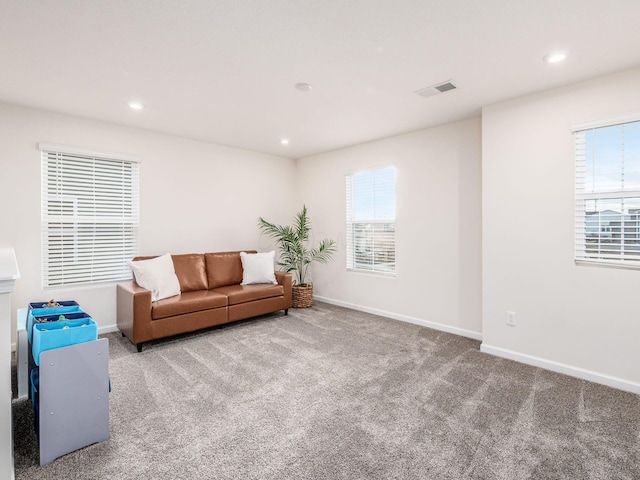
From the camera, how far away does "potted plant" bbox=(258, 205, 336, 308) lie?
515cm

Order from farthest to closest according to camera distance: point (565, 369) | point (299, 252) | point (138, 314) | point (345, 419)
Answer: point (299, 252)
point (138, 314)
point (565, 369)
point (345, 419)

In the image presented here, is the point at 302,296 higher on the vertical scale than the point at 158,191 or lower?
lower

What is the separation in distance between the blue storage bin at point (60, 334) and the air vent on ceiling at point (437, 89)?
3122 mm

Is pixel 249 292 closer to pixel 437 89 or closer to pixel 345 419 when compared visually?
pixel 345 419

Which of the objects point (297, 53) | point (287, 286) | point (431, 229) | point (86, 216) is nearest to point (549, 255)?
point (431, 229)

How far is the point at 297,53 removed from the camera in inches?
93.0

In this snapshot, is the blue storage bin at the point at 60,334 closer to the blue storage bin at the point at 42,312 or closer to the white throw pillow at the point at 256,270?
the blue storage bin at the point at 42,312

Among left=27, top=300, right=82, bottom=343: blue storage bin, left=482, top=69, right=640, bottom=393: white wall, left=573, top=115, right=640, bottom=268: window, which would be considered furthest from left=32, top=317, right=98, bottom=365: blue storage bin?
left=573, top=115, right=640, bottom=268: window

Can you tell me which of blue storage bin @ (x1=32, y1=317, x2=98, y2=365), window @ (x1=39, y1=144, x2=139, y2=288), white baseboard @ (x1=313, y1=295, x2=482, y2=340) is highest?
window @ (x1=39, y1=144, x2=139, y2=288)

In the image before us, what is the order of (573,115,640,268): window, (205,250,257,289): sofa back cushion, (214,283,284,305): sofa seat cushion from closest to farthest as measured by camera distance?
(573,115,640,268): window < (214,283,284,305): sofa seat cushion < (205,250,257,289): sofa back cushion

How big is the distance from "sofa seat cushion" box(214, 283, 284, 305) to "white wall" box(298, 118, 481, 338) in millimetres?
1236

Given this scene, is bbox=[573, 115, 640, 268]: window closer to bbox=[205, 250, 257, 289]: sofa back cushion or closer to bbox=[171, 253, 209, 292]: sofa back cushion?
bbox=[205, 250, 257, 289]: sofa back cushion

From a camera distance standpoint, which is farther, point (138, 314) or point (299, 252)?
point (299, 252)

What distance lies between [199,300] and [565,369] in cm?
369
